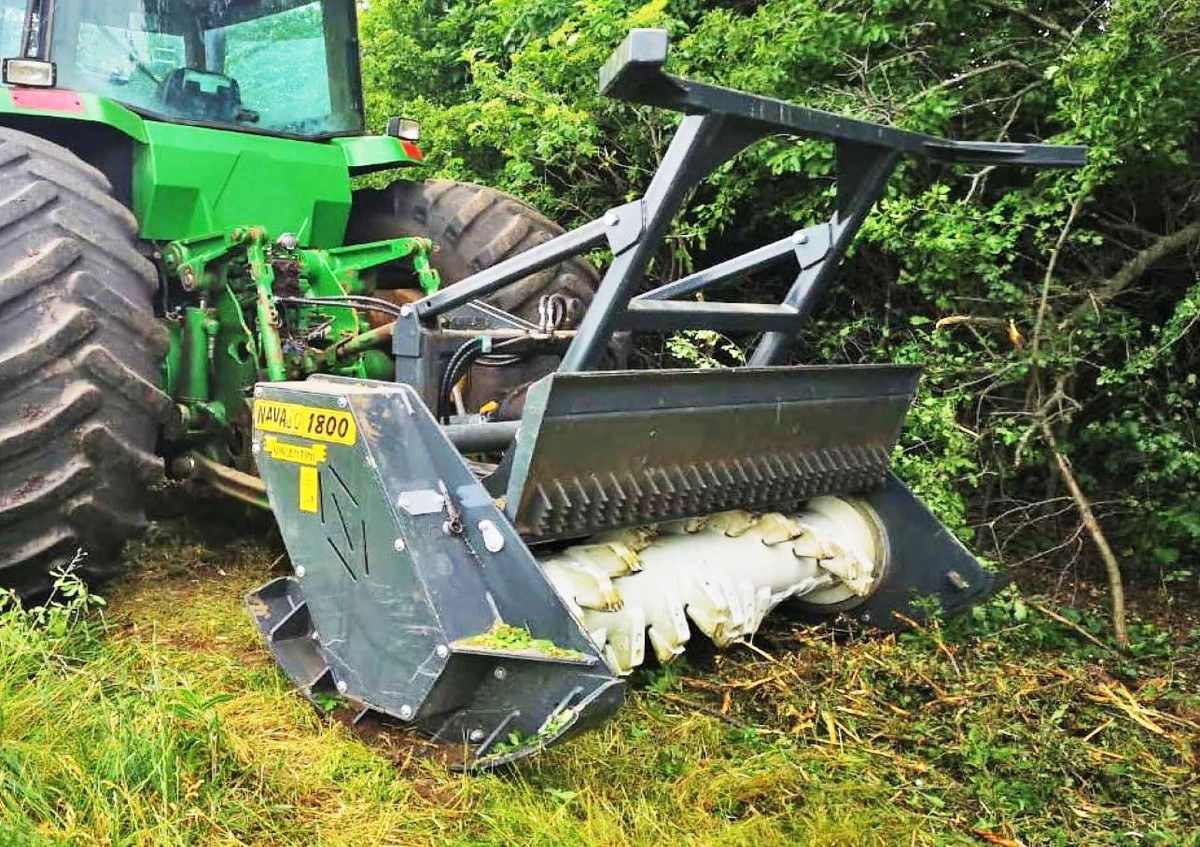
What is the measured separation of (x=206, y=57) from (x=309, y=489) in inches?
75.2

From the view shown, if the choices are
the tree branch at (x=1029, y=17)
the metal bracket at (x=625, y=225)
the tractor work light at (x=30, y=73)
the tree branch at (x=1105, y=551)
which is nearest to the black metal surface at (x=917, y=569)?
the tree branch at (x=1105, y=551)

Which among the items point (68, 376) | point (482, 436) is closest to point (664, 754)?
point (482, 436)

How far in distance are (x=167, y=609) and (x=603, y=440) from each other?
1500mm

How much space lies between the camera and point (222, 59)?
147 inches

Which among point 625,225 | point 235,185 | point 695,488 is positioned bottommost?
point 695,488

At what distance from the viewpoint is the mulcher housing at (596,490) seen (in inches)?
87.3

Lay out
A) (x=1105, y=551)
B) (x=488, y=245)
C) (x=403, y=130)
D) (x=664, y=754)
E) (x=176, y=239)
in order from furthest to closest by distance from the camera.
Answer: (x=403, y=130)
(x=488, y=245)
(x=1105, y=551)
(x=176, y=239)
(x=664, y=754)

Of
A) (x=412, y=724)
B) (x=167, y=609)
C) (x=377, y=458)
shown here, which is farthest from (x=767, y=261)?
(x=167, y=609)

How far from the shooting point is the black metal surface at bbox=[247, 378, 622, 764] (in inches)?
85.0

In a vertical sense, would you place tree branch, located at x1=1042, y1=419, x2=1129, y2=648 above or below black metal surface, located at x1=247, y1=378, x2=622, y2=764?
below

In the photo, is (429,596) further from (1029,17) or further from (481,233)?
(1029,17)

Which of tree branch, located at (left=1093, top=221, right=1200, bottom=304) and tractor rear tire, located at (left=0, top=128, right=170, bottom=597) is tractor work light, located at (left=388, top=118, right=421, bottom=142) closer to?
tractor rear tire, located at (left=0, top=128, right=170, bottom=597)

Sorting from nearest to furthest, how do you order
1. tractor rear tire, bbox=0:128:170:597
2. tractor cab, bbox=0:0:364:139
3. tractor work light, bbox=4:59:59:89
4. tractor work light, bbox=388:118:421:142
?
1. tractor rear tire, bbox=0:128:170:597
2. tractor work light, bbox=4:59:59:89
3. tractor cab, bbox=0:0:364:139
4. tractor work light, bbox=388:118:421:142

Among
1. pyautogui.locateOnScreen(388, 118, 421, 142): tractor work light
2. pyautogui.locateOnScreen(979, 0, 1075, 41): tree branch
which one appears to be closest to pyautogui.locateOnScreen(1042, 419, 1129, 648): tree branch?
pyautogui.locateOnScreen(979, 0, 1075, 41): tree branch
